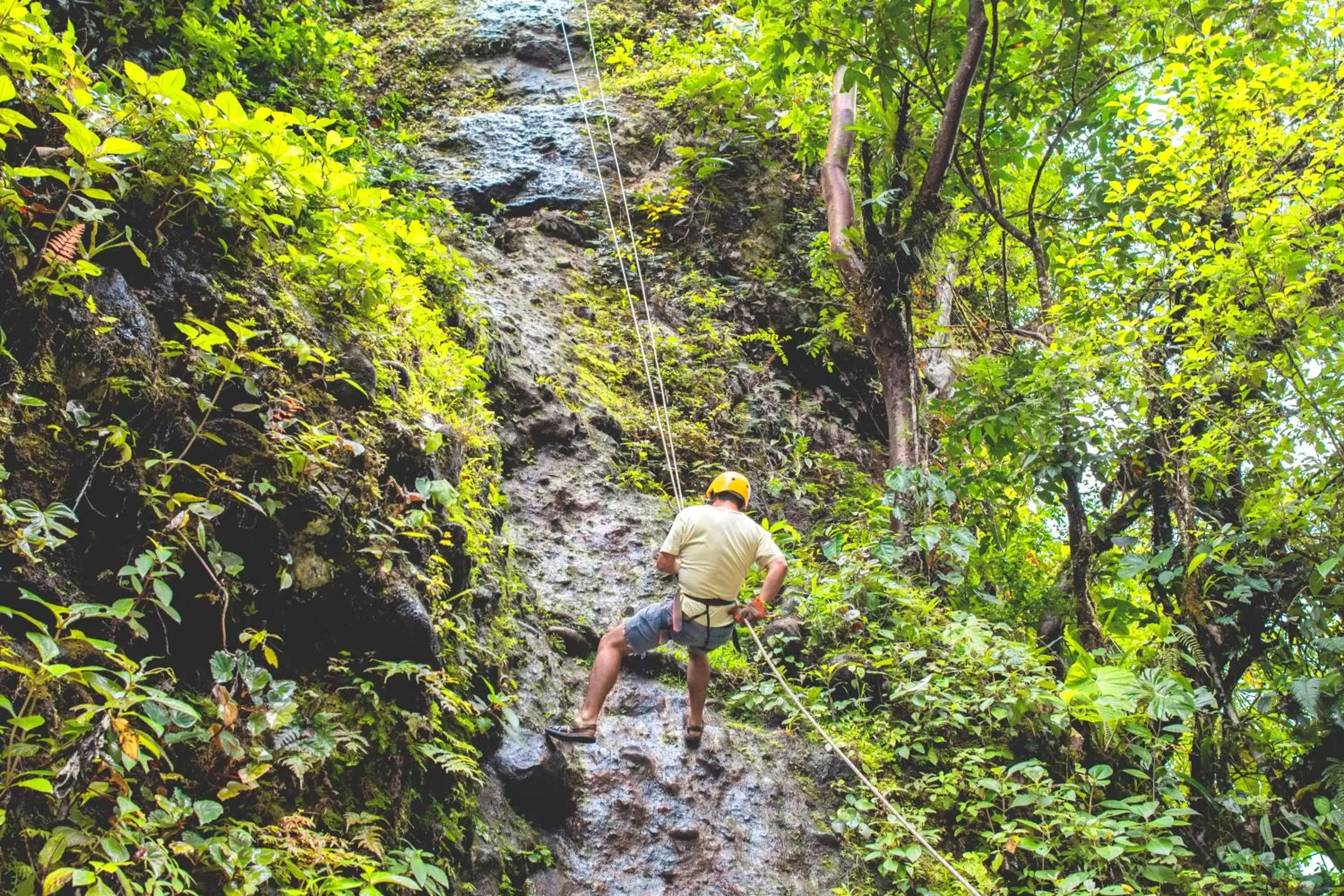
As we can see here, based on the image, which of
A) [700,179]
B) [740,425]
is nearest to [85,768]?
[740,425]

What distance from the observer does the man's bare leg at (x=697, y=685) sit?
4836 millimetres

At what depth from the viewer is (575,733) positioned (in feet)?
14.1

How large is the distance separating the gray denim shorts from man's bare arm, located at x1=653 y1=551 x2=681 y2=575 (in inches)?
7.8

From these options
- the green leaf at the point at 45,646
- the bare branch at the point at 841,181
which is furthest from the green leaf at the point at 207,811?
the bare branch at the point at 841,181

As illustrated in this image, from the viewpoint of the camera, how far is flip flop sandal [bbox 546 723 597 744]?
4.27m

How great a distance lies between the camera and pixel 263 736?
8.71 feet

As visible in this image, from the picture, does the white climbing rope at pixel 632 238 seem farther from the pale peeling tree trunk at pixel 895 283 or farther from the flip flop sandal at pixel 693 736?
the pale peeling tree trunk at pixel 895 283

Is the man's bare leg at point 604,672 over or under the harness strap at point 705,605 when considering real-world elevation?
under

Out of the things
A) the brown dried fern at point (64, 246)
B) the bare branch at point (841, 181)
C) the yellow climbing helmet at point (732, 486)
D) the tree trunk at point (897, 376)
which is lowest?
the yellow climbing helmet at point (732, 486)

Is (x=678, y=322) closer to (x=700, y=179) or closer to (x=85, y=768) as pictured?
(x=700, y=179)

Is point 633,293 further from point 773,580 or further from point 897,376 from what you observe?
point 773,580

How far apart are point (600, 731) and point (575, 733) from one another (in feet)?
1.95

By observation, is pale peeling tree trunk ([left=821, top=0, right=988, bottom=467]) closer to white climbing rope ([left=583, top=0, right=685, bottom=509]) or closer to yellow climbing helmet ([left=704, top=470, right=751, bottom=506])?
white climbing rope ([left=583, top=0, right=685, bottom=509])

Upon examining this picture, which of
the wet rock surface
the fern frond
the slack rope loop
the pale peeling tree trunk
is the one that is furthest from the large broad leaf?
the wet rock surface
